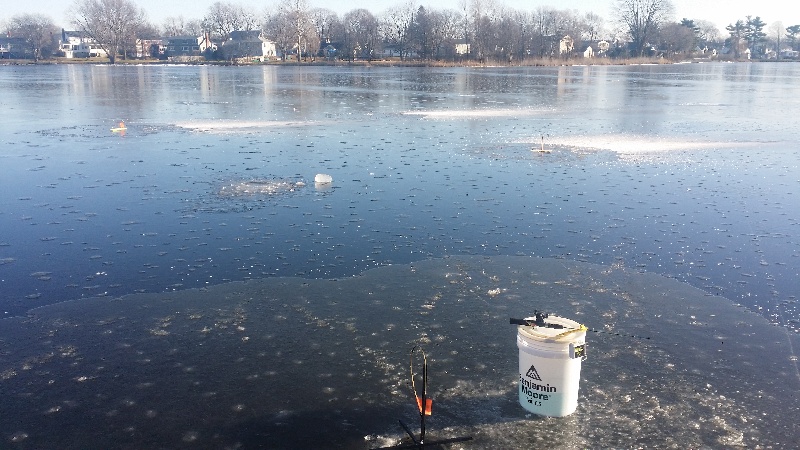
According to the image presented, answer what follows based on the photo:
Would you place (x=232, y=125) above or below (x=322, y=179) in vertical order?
above

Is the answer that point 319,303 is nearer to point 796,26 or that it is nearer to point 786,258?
point 786,258

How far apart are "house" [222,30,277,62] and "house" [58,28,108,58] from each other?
31.2 metres

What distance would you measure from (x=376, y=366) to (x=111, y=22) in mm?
132989

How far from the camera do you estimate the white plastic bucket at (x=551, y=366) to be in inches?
195

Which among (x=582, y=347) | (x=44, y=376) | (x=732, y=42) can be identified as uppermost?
(x=732, y=42)

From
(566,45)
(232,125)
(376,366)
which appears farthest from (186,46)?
(376,366)

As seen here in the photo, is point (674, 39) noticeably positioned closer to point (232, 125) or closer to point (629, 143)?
point (629, 143)

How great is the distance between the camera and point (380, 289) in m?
8.05

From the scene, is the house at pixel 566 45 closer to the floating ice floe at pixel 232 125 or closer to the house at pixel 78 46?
the house at pixel 78 46

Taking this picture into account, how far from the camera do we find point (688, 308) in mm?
7531

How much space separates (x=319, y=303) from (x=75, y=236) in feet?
16.1

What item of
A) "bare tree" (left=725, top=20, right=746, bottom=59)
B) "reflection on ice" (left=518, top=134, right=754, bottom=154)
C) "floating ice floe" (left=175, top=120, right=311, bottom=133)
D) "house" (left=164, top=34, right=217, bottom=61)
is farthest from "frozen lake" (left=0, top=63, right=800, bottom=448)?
"bare tree" (left=725, top=20, right=746, bottom=59)

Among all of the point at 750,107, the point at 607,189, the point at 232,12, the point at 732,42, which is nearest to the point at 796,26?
the point at 732,42

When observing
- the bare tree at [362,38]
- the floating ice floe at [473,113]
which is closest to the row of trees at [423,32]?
the bare tree at [362,38]
